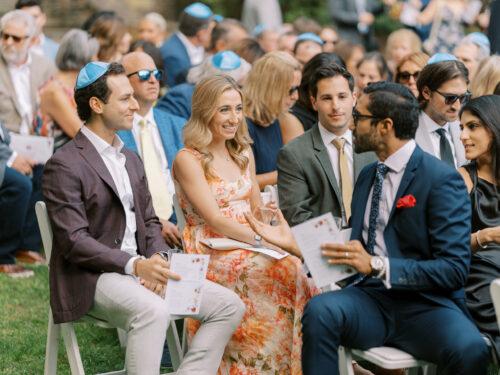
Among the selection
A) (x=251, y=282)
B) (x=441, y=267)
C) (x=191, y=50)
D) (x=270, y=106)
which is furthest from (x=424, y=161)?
(x=191, y=50)

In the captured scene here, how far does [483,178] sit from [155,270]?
190 cm

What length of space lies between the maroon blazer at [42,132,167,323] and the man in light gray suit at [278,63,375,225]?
1.05 metres

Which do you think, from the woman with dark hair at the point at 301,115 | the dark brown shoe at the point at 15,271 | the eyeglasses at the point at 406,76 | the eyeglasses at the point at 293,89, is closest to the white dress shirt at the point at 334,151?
the woman with dark hair at the point at 301,115

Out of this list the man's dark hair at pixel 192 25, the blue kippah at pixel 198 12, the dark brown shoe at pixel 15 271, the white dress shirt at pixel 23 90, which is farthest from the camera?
the blue kippah at pixel 198 12

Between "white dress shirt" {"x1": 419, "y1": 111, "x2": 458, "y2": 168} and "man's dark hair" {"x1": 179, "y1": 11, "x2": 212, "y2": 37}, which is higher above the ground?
"white dress shirt" {"x1": 419, "y1": 111, "x2": 458, "y2": 168}

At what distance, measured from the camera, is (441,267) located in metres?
4.69

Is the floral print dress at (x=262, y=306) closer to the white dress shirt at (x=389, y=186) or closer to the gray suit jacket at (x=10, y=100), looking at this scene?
the white dress shirt at (x=389, y=186)

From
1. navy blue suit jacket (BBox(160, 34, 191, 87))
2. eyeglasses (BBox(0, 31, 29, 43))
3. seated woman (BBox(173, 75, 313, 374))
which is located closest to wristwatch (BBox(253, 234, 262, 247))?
seated woman (BBox(173, 75, 313, 374))

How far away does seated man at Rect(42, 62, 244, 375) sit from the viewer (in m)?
5.05

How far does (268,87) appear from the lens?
730 cm

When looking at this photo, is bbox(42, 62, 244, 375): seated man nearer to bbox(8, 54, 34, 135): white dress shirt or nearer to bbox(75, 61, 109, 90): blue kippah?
bbox(75, 61, 109, 90): blue kippah

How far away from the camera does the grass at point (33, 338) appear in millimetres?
6210

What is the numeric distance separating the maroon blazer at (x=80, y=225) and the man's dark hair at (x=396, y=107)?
4.65 feet

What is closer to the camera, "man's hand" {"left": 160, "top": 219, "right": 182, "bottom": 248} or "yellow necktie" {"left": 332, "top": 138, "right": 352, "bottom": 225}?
"yellow necktie" {"left": 332, "top": 138, "right": 352, "bottom": 225}
